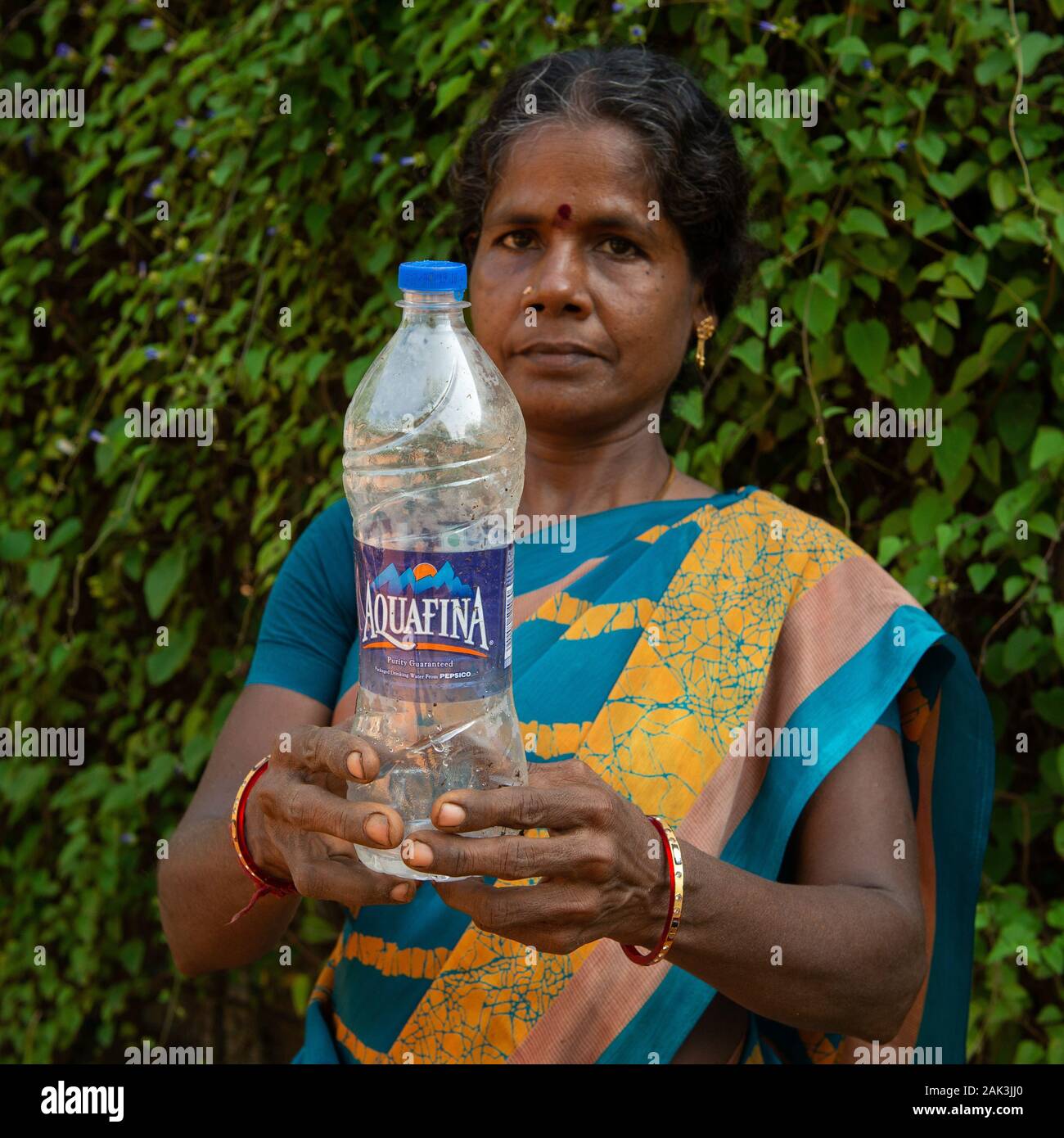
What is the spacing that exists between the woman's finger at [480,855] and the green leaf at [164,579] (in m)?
2.17

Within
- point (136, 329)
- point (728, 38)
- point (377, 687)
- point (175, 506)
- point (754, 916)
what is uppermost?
point (728, 38)

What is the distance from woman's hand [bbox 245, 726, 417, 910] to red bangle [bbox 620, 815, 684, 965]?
28 cm

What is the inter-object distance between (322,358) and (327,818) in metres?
1.87

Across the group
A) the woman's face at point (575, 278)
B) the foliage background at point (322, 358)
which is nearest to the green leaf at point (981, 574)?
the foliage background at point (322, 358)

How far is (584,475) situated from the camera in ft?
6.88

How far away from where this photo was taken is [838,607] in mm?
1925

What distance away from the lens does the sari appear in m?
1.78

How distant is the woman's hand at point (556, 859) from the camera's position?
1282mm

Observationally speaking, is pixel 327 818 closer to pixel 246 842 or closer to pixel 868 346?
pixel 246 842

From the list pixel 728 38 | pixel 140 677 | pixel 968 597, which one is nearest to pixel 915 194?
pixel 728 38

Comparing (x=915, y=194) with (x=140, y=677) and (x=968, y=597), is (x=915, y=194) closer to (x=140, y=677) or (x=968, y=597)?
(x=968, y=597)

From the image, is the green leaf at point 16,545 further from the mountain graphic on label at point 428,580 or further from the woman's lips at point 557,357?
the mountain graphic on label at point 428,580

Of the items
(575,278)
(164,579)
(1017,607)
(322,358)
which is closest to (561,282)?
(575,278)

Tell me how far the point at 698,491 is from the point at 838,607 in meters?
0.36
